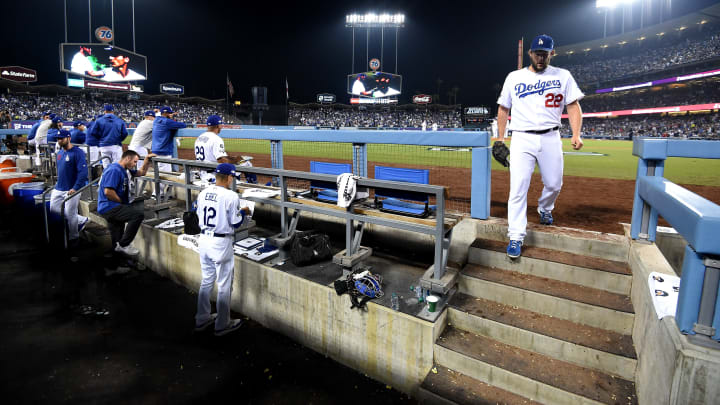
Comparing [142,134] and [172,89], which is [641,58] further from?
[172,89]

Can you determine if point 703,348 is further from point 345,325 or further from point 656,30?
point 656,30

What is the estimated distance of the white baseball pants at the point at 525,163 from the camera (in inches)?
139

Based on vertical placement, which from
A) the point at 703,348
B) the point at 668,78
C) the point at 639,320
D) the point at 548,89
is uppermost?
the point at 668,78

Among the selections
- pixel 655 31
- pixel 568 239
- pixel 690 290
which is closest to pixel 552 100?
pixel 568 239

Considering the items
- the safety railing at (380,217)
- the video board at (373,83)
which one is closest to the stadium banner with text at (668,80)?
the video board at (373,83)

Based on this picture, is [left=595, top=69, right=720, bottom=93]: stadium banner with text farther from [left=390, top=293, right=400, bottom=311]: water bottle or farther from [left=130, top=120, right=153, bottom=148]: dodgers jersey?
[left=130, top=120, right=153, bottom=148]: dodgers jersey

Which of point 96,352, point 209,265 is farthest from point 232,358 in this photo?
point 96,352

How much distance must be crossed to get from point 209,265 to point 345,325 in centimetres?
168

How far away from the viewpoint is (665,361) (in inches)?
74.1

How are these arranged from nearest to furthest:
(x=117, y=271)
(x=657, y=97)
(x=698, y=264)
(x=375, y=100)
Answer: (x=698, y=264), (x=117, y=271), (x=657, y=97), (x=375, y=100)

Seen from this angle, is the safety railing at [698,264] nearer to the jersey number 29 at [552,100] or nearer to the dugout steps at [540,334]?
the dugout steps at [540,334]

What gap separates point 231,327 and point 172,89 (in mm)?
55421

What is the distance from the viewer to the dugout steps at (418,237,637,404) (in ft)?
8.67

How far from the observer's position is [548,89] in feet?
11.3
